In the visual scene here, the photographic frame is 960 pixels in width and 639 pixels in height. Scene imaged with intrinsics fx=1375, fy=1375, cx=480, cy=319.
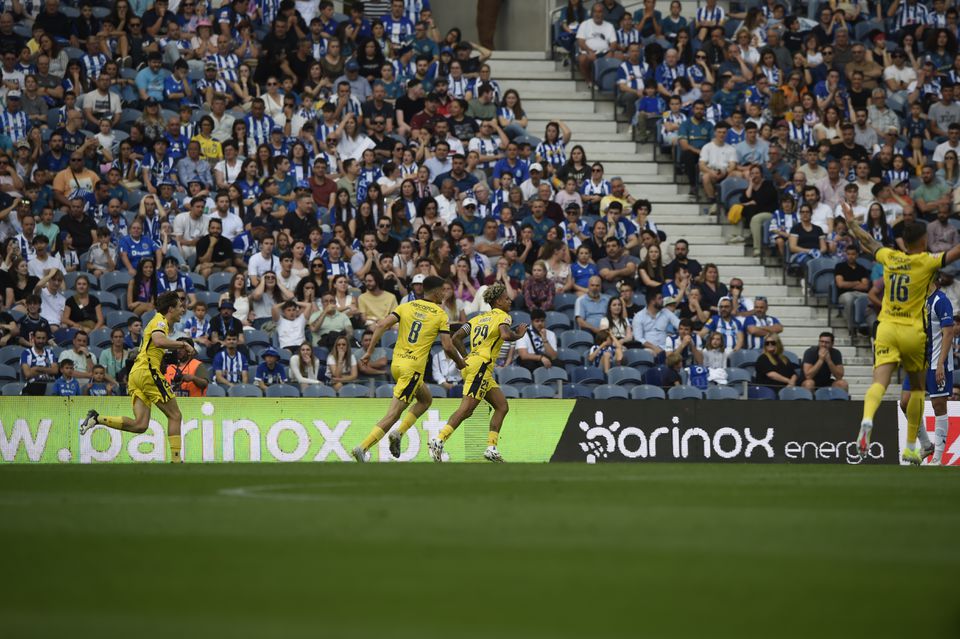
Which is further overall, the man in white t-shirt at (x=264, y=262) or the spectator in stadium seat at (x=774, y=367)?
the man in white t-shirt at (x=264, y=262)

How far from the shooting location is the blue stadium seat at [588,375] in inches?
793

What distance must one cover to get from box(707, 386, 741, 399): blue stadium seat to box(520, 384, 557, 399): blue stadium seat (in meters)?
2.31

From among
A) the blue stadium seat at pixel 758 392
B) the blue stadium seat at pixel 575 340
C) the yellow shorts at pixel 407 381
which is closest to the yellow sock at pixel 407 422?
the yellow shorts at pixel 407 381

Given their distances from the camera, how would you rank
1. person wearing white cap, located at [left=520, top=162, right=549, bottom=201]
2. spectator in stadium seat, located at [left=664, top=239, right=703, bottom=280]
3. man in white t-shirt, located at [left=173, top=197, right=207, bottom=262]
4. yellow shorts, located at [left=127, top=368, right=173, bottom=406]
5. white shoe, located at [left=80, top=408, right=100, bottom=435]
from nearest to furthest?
yellow shorts, located at [left=127, top=368, right=173, bottom=406] < white shoe, located at [left=80, top=408, right=100, bottom=435] < man in white t-shirt, located at [left=173, top=197, right=207, bottom=262] < spectator in stadium seat, located at [left=664, top=239, right=703, bottom=280] < person wearing white cap, located at [left=520, top=162, right=549, bottom=201]

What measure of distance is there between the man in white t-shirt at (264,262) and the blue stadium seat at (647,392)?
5.69 metres

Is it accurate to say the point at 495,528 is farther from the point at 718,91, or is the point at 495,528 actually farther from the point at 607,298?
the point at 718,91

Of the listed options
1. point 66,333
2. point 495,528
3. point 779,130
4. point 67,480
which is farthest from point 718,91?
point 495,528

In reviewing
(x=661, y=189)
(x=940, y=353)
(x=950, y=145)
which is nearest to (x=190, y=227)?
(x=661, y=189)

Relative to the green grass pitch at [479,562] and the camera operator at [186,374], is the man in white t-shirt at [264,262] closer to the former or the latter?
the camera operator at [186,374]

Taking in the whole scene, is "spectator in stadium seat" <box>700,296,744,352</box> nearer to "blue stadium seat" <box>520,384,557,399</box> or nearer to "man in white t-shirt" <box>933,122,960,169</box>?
"blue stadium seat" <box>520,384,557,399</box>

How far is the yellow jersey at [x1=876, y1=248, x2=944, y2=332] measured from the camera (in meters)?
13.1

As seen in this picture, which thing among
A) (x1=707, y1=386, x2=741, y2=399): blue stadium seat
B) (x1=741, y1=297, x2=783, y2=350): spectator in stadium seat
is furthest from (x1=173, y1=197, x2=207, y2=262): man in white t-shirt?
(x1=741, y1=297, x2=783, y2=350): spectator in stadium seat

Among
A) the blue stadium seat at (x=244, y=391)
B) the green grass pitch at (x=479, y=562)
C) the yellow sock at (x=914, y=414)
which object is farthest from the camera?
the blue stadium seat at (x=244, y=391)

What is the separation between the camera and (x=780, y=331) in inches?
849
